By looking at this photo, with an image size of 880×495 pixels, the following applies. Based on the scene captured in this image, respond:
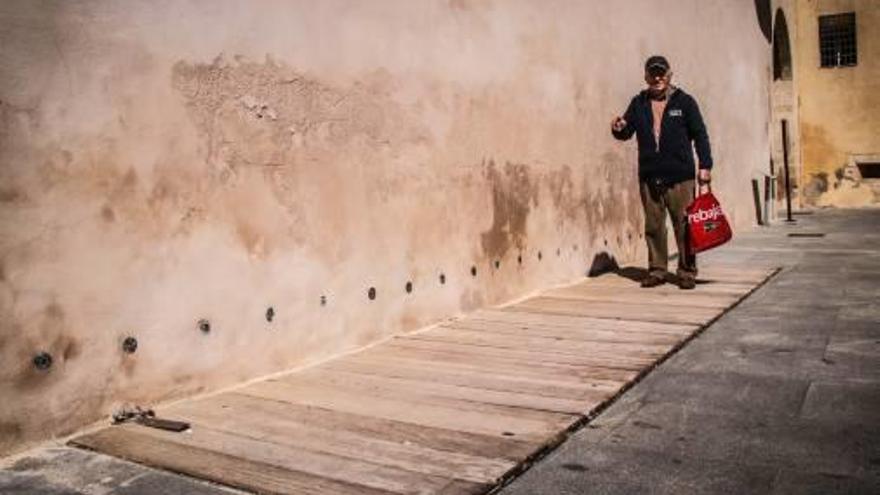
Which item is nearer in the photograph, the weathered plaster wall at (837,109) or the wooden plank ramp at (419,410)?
the wooden plank ramp at (419,410)

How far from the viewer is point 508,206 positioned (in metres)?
5.05

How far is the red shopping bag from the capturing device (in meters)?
5.21

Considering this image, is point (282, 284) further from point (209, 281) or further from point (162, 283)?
point (162, 283)

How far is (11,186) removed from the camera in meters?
2.39

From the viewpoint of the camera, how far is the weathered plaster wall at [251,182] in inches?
98.0

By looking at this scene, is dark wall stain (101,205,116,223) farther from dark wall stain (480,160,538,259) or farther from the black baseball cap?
the black baseball cap

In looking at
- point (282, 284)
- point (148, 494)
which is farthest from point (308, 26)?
point (148, 494)

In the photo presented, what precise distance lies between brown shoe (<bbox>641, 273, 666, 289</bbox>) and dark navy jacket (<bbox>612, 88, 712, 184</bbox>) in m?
0.68

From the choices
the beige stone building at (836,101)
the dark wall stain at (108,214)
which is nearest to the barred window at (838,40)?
the beige stone building at (836,101)

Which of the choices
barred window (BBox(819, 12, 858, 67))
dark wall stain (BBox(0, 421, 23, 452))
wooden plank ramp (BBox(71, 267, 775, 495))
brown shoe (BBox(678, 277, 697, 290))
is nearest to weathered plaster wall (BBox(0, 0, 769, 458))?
dark wall stain (BBox(0, 421, 23, 452))

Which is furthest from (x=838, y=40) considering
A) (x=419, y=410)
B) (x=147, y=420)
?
(x=147, y=420)

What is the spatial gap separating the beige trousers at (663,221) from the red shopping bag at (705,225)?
3.3 inches

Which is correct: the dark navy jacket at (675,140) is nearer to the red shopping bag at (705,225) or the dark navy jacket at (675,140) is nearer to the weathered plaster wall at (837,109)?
the red shopping bag at (705,225)

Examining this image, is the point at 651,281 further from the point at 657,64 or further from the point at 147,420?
the point at 147,420
